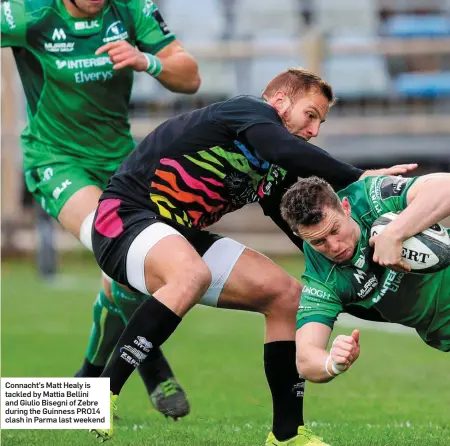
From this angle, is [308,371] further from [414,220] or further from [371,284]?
[414,220]

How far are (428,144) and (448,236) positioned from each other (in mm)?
13633

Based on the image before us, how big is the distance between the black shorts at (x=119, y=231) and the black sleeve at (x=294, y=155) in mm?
636

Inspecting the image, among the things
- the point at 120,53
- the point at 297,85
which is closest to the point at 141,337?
the point at 297,85

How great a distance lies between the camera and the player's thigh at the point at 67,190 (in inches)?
266

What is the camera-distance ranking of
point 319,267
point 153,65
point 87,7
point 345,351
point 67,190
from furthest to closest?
point 67,190 < point 87,7 < point 153,65 < point 319,267 < point 345,351

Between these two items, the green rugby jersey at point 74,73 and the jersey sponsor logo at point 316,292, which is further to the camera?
the green rugby jersey at point 74,73

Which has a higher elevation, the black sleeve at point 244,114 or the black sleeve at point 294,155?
the black sleeve at point 244,114

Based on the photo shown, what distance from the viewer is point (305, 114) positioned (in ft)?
17.8

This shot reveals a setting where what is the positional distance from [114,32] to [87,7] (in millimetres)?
272

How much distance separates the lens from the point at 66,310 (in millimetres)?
13711

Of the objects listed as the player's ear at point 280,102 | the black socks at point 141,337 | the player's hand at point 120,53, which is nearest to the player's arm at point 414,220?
the player's ear at point 280,102

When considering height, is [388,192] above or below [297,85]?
below

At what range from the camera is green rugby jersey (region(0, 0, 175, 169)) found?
691 cm

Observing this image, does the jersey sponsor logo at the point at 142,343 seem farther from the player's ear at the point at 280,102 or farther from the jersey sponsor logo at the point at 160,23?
the jersey sponsor logo at the point at 160,23
